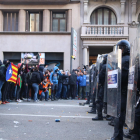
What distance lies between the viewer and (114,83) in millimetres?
4797

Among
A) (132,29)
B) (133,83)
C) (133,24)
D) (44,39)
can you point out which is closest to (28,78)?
(44,39)

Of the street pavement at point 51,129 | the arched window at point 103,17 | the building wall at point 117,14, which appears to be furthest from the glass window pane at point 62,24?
the street pavement at point 51,129

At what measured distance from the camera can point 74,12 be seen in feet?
80.2

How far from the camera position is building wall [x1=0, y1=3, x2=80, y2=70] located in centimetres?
2430

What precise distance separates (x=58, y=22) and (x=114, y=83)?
68.5ft

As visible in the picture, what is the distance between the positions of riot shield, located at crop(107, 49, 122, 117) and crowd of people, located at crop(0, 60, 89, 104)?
7.51 meters

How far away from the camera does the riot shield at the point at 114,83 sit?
15.3 ft

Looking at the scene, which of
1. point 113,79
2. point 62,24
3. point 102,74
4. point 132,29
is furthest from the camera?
point 62,24

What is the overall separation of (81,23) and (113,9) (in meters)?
3.21

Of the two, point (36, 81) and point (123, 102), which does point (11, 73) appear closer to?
point (36, 81)

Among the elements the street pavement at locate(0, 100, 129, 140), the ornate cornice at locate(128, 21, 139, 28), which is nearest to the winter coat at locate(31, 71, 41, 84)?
the street pavement at locate(0, 100, 129, 140)

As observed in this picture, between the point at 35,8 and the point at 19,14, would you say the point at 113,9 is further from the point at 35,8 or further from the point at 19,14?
the point at 19,14

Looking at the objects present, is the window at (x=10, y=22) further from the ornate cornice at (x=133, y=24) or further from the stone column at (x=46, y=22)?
the ornate cornice at (x=133, y=24)

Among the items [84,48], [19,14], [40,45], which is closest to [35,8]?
[19,14]
